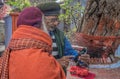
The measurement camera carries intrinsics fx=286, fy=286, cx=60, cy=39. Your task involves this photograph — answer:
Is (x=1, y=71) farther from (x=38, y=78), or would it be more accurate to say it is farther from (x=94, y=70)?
(x=94, y=70)

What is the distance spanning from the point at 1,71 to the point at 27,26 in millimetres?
368

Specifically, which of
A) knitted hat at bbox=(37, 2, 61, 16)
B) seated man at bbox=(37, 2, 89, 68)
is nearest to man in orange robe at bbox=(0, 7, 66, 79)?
seated man at bbox=(37, 2, 89, 68)

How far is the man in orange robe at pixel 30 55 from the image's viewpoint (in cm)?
192

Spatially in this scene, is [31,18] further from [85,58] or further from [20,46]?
[85,58]

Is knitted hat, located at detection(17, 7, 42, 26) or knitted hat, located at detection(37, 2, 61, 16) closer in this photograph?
knitted hat, located at detection(17, 7, 42, 26)

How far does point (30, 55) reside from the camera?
194 centimetres

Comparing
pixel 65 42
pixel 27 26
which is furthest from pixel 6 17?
pixel 27 26

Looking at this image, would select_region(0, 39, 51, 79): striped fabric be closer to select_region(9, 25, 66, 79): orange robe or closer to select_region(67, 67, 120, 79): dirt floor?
select_region(9, 25, 66, 79): orange robe

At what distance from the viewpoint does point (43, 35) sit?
2.05 m

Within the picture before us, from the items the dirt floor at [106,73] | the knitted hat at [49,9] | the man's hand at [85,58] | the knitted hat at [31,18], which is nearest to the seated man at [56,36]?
the knitted hat at [49,9]

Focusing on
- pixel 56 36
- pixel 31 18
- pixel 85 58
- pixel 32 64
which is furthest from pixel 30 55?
pixel 56 36

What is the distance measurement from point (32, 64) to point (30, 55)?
0.22 feet

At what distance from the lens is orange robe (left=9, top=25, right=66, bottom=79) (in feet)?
6.26

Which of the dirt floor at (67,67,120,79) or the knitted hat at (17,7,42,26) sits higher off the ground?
the knitted hat at (17,7,42,26)
